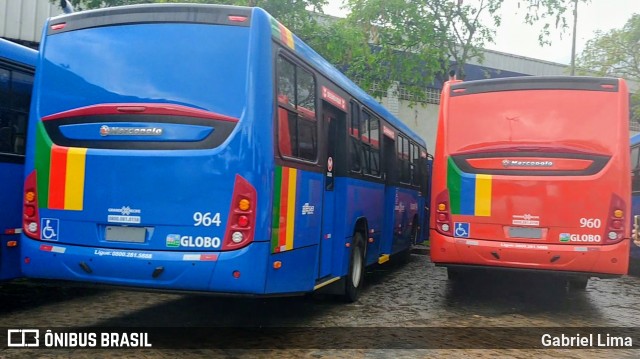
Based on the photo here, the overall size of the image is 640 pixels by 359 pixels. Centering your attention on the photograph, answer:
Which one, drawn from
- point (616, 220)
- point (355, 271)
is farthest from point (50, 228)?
point (616, 220)

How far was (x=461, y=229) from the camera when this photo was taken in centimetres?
768

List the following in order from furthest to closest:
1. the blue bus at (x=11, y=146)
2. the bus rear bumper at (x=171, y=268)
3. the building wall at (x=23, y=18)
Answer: the building wall at (x=23, y=18) → the blue bus at (x=11, y=146) → the bus rear bumper at (x=171, y=268)

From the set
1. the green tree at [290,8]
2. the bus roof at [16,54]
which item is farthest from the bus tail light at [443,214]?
the green tree at [290,8]

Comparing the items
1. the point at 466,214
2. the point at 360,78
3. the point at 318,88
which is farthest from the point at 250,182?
the point at 360,78

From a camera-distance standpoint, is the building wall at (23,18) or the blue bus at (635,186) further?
the building wall at (23,18)

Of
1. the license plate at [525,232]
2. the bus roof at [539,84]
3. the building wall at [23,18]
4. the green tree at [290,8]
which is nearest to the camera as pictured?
the license plate at [525,232]

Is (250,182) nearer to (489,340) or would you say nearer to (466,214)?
(489,340)

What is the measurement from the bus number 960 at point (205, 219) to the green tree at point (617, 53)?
2508 centimetres

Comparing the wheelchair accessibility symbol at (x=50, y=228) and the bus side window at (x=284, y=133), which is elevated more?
the bus side window at (x=284, y=133)

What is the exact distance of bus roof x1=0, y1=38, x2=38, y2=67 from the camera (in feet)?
20.6

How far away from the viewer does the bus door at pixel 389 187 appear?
32.1 ft

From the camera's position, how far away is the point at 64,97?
5270 millimetres

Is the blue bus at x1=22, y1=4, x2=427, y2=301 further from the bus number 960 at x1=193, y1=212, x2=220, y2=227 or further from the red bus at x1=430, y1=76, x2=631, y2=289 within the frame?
the red bus at x1=430, y1=76, x2=631, y2=289

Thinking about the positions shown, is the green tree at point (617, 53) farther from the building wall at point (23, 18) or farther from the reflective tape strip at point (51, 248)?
the reflective tape strip at point (51, 248)
